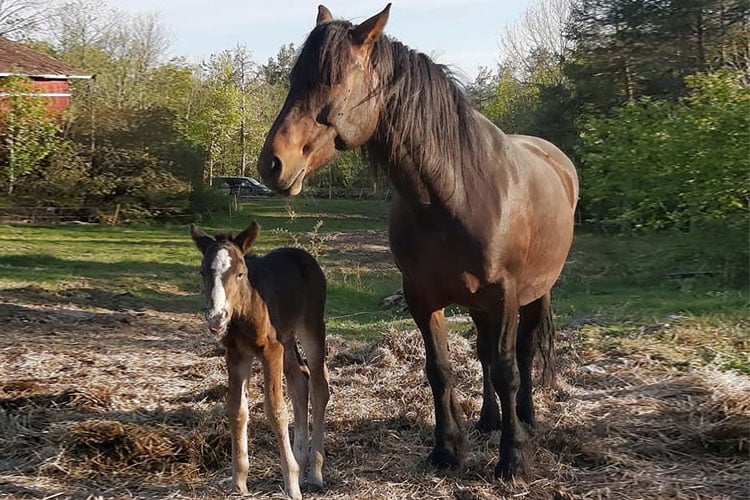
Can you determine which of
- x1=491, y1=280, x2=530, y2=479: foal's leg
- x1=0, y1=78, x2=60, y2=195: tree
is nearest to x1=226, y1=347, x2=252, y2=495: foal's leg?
x1=491, y1=280, x2=530, y2=479: foal's leg

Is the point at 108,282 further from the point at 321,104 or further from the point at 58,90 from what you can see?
the point at 58,90

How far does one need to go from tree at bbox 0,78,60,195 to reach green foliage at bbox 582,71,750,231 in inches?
610

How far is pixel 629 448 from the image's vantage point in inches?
166

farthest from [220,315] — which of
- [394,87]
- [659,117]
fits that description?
[659,117]

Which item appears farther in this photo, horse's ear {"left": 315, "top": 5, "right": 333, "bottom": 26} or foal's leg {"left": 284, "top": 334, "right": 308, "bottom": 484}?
foal's leg {"left": 284, "top": 334, "right": 308, "bottom": 484}

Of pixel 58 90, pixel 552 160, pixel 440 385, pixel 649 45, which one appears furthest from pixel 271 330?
pixel 58 90

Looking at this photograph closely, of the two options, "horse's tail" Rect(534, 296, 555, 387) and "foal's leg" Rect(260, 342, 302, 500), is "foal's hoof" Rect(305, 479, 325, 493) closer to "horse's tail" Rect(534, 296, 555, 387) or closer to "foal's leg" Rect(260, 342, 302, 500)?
"foal's leg" Rect(260, 342, 302, 500)

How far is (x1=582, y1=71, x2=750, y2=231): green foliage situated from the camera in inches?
455

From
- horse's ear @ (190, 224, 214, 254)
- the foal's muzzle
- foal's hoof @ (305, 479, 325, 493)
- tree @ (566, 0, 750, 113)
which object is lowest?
foal's hoof @ (305, 479, 325, 493)

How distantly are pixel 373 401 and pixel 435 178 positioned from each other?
2105 millimetres

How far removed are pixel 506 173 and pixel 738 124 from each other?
29.3 feet

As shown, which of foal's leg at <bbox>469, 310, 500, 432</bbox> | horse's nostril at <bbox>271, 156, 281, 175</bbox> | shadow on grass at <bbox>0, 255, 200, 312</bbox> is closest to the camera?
horse's nostril at <bbox>271, 156, 281, 175</bbox>

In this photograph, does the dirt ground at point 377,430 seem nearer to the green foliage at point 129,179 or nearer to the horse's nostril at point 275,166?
the horse's nostril at point 275,166

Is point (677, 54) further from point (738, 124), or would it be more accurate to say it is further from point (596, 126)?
point (738, 124)
